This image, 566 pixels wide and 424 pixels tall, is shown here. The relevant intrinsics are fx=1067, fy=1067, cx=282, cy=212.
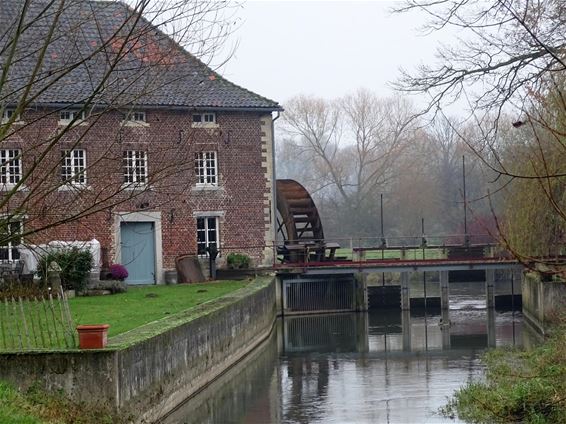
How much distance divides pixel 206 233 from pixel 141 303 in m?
9.78

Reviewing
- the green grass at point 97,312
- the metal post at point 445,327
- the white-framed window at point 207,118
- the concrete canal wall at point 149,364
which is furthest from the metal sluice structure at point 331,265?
the concrete canal wall at point 149,364

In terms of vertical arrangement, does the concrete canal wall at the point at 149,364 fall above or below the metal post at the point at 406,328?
above

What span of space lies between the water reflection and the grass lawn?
167 cm

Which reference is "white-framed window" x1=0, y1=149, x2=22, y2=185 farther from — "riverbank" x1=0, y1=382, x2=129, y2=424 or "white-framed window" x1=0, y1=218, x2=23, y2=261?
"riverbank" x1=0, y1=382, x2=129, y2=424

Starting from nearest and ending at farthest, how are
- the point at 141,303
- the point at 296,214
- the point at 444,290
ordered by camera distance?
the point at 141,303 → the point at 444,290 → the point at 296,214

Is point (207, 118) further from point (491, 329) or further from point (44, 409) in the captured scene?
point (44, 409)

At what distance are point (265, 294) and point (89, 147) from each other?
622 cm

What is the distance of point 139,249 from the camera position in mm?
31484

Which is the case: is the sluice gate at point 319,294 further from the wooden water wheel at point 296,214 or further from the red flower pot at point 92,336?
the red flower pot at point 92,336

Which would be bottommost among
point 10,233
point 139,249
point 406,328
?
point 406,328

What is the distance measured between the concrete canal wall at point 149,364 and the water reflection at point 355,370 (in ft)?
1.35

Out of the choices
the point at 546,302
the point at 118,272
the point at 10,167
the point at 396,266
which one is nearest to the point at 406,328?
the point at 396,266

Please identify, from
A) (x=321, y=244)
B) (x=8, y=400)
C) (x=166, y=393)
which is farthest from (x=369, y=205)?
(x=8, y=400)

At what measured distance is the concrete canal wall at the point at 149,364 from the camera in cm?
1320
